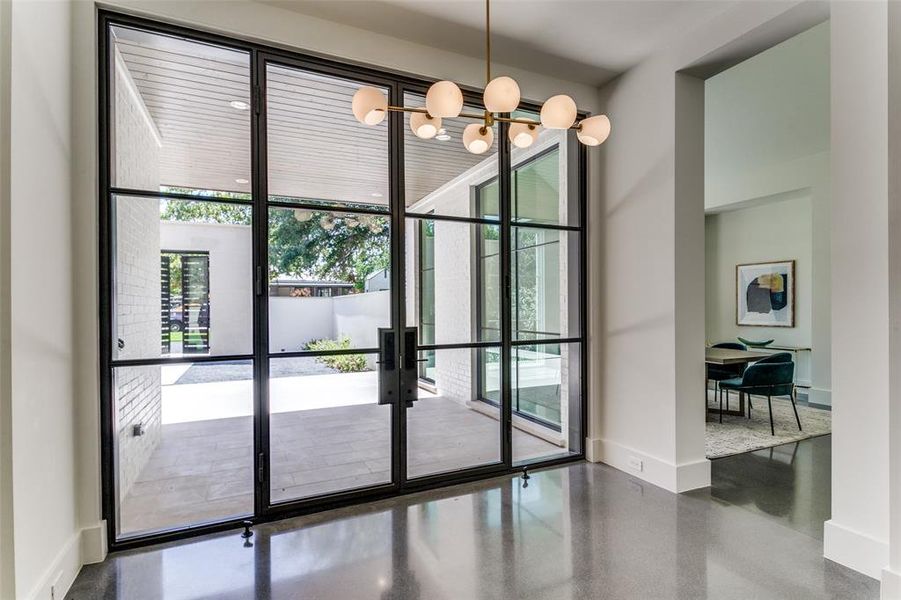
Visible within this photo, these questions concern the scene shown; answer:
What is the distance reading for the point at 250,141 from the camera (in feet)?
10.3

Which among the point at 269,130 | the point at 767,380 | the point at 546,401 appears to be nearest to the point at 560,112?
the point at 269,130

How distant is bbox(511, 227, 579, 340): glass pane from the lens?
4.09m

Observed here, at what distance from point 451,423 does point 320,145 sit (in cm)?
251

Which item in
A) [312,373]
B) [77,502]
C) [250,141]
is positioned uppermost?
[250,141]

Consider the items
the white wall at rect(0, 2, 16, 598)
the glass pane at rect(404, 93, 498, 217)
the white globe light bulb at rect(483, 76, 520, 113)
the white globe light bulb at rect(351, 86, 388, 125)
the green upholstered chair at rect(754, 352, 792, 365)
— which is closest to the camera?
the white wall at rect(0, 2, 16, 598)

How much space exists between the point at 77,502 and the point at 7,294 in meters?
1.47

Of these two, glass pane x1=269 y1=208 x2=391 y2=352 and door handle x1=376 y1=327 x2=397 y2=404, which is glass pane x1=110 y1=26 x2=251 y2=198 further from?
door handle x1=376 y1=327 x2=397 y2=404

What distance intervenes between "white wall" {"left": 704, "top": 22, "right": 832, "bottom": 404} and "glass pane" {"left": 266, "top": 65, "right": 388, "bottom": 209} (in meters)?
3.65

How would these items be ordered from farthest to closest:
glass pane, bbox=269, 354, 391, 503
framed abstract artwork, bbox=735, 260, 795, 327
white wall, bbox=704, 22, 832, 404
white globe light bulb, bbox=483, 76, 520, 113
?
framed abstract artwork, bbox=735, 260, 795, 327
white wall, bbox=704, 22, 832, 404
glass pane, bbox=269, 354, 391, 503
white globe light bulb, bbox=483, 76, 520, 113

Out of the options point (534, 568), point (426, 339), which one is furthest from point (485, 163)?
point (534, 568)

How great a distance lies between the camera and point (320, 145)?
339 centimetres

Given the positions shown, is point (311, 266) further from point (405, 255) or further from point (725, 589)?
point (725, 589)

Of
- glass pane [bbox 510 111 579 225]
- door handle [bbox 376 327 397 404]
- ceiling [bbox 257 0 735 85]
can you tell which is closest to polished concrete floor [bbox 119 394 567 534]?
door handle [bbox 376 327 397 404]

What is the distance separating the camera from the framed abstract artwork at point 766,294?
24.2 feet
